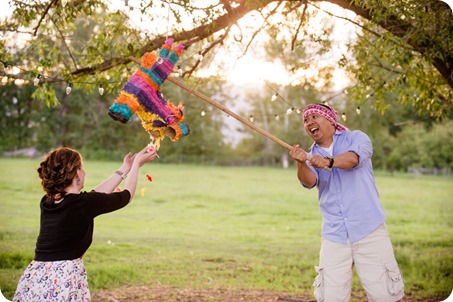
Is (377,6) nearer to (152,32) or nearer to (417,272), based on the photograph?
(152,32)

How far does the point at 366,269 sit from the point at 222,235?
24.9ft

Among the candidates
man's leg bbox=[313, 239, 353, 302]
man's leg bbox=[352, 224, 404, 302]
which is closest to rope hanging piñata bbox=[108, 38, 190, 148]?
man's leg bbox=[313, 239, 353, 302]

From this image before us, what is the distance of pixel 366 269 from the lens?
11.0 ft

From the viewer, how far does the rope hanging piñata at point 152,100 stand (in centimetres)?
318

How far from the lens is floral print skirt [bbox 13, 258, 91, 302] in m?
2.82

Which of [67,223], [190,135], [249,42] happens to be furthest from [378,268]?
[190,135]

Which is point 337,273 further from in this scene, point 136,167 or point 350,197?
point 136,167

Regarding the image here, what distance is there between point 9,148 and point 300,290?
76.1ft

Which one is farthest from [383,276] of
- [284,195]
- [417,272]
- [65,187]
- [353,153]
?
[284,195]

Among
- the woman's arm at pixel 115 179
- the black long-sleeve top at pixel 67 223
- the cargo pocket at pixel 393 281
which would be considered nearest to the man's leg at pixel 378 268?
the cargo pocket at pixel 393 281

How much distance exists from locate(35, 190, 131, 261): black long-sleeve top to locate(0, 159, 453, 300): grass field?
9.82ft

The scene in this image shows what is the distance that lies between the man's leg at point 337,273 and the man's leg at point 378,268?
6 centimetres

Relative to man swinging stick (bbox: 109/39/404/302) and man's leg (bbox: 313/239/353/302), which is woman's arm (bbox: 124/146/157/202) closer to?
man swinging stick (bbox: 109/39/404/302)

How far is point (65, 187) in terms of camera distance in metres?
2.87
